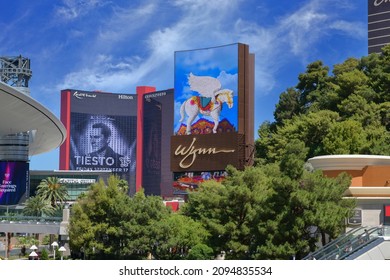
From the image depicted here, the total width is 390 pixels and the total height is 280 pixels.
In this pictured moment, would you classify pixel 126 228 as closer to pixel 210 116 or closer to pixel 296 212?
pixel 296 212

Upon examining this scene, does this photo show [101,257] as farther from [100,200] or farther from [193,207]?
[193,207]

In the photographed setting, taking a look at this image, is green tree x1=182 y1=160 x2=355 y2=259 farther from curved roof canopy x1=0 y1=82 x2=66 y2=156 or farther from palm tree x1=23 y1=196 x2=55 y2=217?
palm tree x1=23 y1=196 x2=55 y2=217

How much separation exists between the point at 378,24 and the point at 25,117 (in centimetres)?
5724

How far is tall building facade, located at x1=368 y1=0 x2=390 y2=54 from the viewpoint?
340 feet

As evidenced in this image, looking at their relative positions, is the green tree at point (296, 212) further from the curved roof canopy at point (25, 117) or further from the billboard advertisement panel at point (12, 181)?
the billboard advertisement panel at point (12, 181)

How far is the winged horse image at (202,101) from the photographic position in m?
80.6

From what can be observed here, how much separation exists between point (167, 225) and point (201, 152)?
110ft

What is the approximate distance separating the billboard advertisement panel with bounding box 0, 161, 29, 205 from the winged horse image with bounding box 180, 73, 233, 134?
74.8ft

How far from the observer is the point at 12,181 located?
3408 inches

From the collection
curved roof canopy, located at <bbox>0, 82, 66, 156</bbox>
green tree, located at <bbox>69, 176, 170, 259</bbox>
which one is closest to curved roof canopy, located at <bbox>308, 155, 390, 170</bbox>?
green tree, located at <bbox>69, 176, 170, 259</bbox>

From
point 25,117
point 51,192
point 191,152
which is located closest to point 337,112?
point 191,152

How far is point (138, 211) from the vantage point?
1695 inches

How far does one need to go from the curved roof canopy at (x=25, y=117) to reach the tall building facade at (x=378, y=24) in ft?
167

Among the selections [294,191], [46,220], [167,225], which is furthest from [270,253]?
[46,220]
